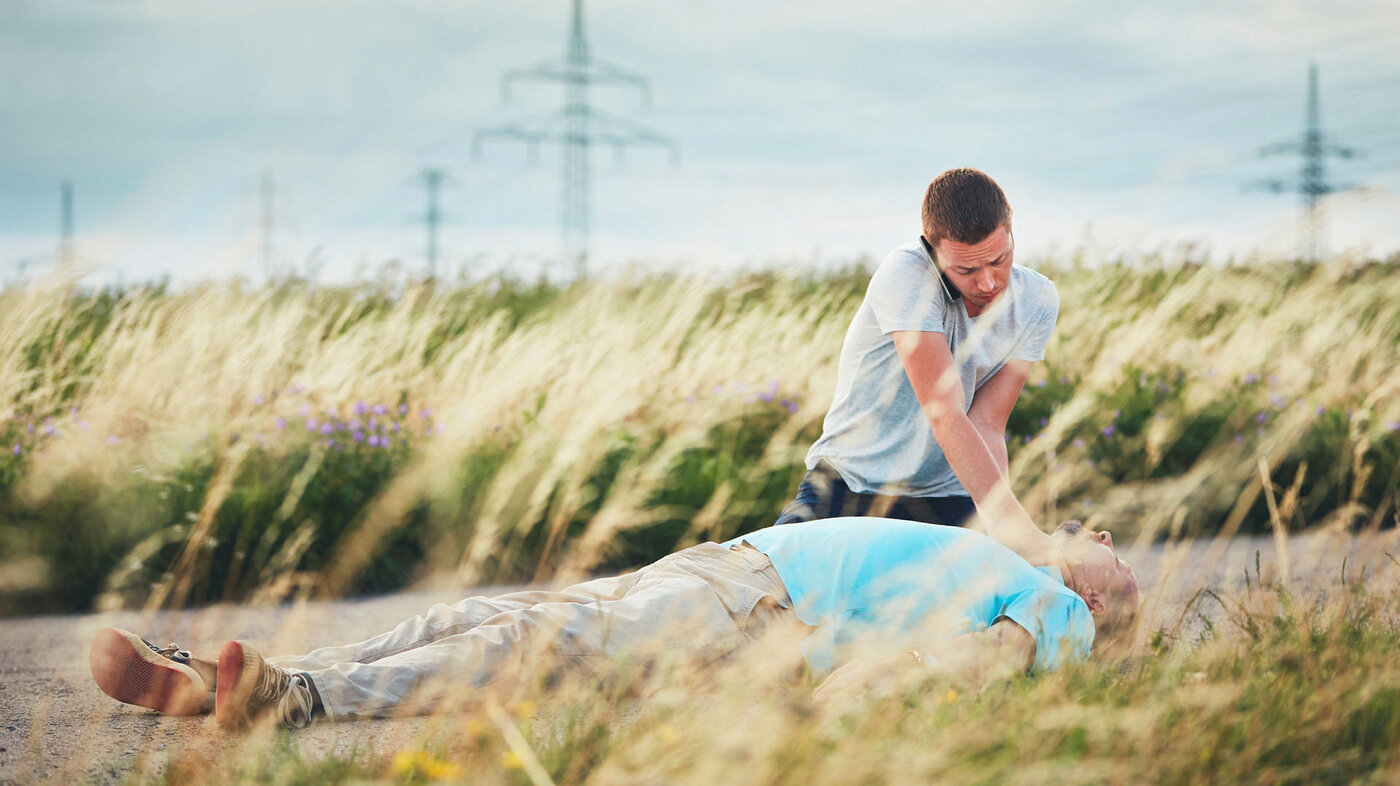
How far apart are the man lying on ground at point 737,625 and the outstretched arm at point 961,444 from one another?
86 millimetres

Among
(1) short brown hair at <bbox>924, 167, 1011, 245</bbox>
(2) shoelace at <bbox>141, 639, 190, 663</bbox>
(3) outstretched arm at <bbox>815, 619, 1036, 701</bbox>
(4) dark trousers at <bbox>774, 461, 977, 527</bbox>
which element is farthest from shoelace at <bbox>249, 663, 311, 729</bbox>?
(1) short brown hair at <bbox>924, 167, 1011, 245</bbox>

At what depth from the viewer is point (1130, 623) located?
2480 millimetres

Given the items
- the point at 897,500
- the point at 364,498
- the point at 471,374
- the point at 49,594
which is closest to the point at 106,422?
the point at 49,594

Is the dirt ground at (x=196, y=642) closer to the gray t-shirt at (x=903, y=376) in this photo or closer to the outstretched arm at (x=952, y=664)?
the outstretched arm at (x=952, y=664)

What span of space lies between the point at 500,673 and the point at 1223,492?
364 centimetres

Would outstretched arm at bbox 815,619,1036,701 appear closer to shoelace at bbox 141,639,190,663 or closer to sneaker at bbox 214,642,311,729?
sneaker at bbox 214,642,311,729

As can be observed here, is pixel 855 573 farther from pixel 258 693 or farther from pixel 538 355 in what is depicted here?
pixel 538 355

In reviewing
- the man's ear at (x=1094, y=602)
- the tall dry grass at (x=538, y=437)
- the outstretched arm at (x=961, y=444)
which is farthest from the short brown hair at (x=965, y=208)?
the man's ear at (x=1094, y=602)

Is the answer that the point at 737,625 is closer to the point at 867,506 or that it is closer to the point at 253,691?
the point at 867,506

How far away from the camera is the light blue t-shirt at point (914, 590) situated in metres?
2.18

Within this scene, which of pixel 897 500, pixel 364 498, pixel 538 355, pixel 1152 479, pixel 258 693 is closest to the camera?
pixel 258 693

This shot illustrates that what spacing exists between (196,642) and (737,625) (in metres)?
1.69

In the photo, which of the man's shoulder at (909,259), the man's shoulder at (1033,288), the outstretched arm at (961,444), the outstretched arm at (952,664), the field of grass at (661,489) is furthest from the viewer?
the man's shoulder at (1033,288)

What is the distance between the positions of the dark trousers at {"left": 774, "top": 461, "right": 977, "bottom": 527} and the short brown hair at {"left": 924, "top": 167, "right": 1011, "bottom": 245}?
0.73 m
